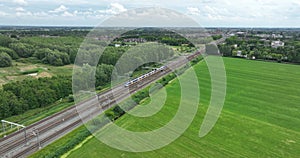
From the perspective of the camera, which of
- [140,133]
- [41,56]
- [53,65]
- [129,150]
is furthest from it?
[41,56]

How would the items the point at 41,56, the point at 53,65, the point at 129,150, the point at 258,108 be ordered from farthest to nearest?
the point at 41,56 < the point at 53,65 < the point at 258,108 < the point at 129,150

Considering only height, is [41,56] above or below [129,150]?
above

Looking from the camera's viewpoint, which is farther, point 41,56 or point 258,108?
point 41,56

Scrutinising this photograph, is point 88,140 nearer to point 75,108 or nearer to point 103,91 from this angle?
point 75,108

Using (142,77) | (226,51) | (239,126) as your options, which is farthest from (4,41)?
(239,126)

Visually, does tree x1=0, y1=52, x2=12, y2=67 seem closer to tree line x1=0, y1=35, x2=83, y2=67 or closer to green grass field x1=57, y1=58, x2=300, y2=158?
tree line x1=0, y1=35, x2=83, y2=67

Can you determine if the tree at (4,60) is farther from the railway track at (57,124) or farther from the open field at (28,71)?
the railway track at (57,124)

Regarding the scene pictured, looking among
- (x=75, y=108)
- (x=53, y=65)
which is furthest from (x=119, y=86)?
(x=53, y=65)
